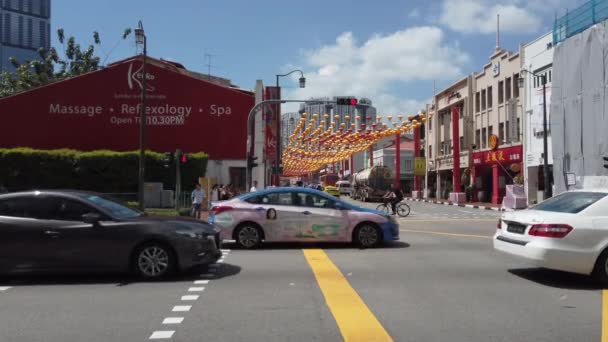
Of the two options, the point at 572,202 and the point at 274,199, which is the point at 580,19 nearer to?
the point at 274,199

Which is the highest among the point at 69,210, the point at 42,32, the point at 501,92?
the point at 42,32

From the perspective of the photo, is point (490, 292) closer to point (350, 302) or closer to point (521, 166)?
point (350, 302)

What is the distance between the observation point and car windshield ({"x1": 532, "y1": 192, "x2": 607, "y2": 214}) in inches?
338

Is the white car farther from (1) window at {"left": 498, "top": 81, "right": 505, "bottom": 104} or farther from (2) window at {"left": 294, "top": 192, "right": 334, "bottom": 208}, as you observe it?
(1) window at {"left": 498, "top": 81, "right": 505, "bottom": 104}

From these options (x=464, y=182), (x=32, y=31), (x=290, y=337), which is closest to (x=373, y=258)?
(x=290, y=337)

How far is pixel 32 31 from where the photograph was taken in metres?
169

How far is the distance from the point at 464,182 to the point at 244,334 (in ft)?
149

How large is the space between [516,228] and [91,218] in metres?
6.54

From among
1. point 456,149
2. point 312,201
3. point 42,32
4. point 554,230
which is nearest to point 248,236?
point 312,201

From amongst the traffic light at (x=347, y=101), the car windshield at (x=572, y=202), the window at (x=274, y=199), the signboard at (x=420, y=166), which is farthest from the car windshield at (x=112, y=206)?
the signboard at (x=420, y=166)

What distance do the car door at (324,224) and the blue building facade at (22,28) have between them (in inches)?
6202

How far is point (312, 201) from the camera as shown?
43.8 feet

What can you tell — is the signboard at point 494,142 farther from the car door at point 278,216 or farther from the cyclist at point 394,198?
the car door at point 278,216

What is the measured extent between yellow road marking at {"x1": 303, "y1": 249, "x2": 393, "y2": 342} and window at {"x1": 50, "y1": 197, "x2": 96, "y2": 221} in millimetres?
3852
